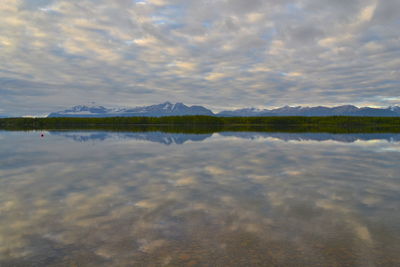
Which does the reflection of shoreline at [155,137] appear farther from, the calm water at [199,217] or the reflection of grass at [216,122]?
the reflection of grass at [216,122]

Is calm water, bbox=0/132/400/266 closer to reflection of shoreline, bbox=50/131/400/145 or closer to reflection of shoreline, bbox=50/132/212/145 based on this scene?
reflection of shoreline, bbox=50/132/212/145

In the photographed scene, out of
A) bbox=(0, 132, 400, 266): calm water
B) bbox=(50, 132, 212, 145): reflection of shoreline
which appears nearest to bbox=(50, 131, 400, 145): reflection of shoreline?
bbox=(50, 132, 212, 145): reflection of shoreline

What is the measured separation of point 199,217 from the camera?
8.30 metres

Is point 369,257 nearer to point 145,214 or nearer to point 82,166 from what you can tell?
point 145,214

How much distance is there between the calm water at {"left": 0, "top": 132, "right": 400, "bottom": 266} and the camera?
603 cm

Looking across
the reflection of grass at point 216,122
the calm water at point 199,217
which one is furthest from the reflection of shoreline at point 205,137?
the reflection of grass at point 216,122

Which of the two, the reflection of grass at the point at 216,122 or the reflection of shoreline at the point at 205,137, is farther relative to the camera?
the reflection of grass at the point at 216,122

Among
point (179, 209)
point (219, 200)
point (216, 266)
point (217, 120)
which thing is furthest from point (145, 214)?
point (217, 120)

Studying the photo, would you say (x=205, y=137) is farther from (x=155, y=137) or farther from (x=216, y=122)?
(x=216, y=122)

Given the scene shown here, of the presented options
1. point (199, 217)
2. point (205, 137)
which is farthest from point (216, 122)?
point (199, 217)

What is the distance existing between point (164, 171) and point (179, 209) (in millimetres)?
6576

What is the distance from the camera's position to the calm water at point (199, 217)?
6.03 m

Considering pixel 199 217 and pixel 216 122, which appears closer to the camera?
pixel 199 217

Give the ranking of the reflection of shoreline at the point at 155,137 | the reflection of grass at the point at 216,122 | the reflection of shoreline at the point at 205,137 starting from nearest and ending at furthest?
the reflection of shoreline at the point at 155,137 < the reflection of shoreline at the point at 205,137 < the reflection of grass at the point at 216,122
